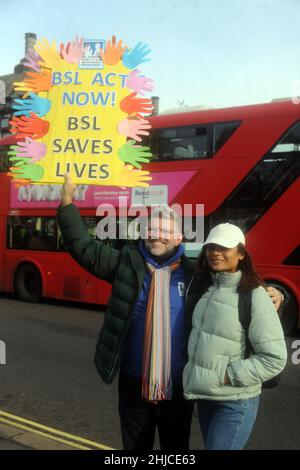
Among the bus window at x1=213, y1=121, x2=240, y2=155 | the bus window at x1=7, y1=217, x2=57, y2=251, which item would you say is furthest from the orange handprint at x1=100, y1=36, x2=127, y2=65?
the bus window at x1=7, y1=217, x2=57, y2=251

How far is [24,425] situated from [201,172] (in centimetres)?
649

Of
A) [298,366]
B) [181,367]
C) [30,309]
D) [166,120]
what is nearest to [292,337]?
[298,366]

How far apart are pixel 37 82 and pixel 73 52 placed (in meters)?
0.29

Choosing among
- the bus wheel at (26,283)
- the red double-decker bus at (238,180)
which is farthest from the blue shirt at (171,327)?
the bus wheel at (26,283)

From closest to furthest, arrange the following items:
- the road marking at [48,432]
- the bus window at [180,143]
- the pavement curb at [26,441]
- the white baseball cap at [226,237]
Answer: the white baseball cap at [226,237]
the pavement curb at [26,441]
the road marking at [48,432]
the bus window at [180,143]

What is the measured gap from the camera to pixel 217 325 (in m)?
2.37

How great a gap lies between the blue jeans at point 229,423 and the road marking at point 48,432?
178 centimetres

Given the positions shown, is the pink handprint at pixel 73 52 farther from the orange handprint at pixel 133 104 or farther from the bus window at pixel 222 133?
the bus window at pixel 222 133

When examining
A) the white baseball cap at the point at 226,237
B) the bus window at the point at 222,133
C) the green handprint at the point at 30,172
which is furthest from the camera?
the bus window at the point at 222,133

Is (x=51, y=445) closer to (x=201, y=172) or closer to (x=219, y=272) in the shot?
(x=219, y=272)

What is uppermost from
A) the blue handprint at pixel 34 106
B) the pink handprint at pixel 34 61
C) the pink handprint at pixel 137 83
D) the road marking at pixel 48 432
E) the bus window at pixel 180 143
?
the bus window at pixel 180 143

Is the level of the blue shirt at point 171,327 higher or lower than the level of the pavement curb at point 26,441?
higher

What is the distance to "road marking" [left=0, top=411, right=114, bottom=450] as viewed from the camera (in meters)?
3.96

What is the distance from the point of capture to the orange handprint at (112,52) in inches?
126
